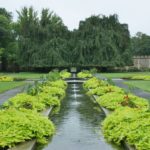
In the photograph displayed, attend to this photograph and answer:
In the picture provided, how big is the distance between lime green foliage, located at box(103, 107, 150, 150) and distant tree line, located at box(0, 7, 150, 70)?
166ft

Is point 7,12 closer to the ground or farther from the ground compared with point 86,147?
farther from the ground

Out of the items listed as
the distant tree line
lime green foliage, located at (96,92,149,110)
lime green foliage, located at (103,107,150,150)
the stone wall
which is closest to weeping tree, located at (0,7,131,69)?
the distant tree line

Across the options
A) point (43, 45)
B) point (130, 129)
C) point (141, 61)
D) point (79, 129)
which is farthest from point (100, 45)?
point (130, 129)

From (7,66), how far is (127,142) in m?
63.9

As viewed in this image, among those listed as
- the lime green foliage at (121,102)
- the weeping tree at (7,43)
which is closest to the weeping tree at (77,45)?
the weeping tree at (7,43)

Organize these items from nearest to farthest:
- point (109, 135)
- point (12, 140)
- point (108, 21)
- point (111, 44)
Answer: point (12, 140) → point (109, 135) → point (111, 44) → point (108, 21)

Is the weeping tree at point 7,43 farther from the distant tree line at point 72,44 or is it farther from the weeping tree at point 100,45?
the weeping tree at point 100,45

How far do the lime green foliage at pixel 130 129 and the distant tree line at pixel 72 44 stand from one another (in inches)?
1991

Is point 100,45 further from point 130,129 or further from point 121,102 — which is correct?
point 130,129

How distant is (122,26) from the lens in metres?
67.6

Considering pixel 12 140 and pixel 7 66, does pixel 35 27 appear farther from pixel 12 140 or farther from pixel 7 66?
pixel 12 140

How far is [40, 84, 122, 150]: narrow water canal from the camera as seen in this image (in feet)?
32.4

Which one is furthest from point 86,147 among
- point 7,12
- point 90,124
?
point 7,12

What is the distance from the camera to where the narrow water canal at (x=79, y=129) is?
989cm
